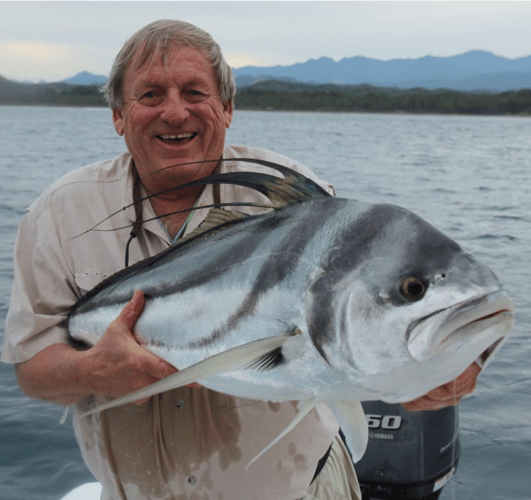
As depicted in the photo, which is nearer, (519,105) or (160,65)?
(160,65)

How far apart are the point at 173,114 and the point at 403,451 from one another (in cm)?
236

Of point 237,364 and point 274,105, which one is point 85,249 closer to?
point 237,364

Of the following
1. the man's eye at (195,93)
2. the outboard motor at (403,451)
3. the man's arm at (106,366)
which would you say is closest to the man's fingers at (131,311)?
the man's arm at (106,366)

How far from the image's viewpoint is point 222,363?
1.62 m

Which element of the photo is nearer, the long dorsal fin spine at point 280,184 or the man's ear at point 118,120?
the long dorsal fin spine at point 280,184

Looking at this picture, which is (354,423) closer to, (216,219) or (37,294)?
(216,219)

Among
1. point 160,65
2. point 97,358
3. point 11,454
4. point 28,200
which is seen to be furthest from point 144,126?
point 28,200

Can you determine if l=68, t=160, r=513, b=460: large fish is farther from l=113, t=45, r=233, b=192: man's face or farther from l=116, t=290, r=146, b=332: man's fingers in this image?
Result: l=113, t=45, r=233, b=192: man's face

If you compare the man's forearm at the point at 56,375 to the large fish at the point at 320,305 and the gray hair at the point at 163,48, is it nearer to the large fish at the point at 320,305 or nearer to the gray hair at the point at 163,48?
the large fish at the point at 320,305

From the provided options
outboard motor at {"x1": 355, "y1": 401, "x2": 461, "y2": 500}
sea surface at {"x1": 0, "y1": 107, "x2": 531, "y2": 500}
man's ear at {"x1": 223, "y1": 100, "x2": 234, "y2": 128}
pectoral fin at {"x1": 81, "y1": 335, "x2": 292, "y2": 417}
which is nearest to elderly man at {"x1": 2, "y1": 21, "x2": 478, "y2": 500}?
man's ear at {"x1": 223, "y1": 100, "x2": 234, "y2": 128}

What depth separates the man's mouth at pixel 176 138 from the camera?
2562mm

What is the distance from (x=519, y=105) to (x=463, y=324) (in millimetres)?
94440

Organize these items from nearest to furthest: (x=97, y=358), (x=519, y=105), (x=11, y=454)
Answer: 1. (x=97, y=358)
2. (x=11, y=454)
3. (x=519, y=105)

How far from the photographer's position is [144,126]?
256cm
